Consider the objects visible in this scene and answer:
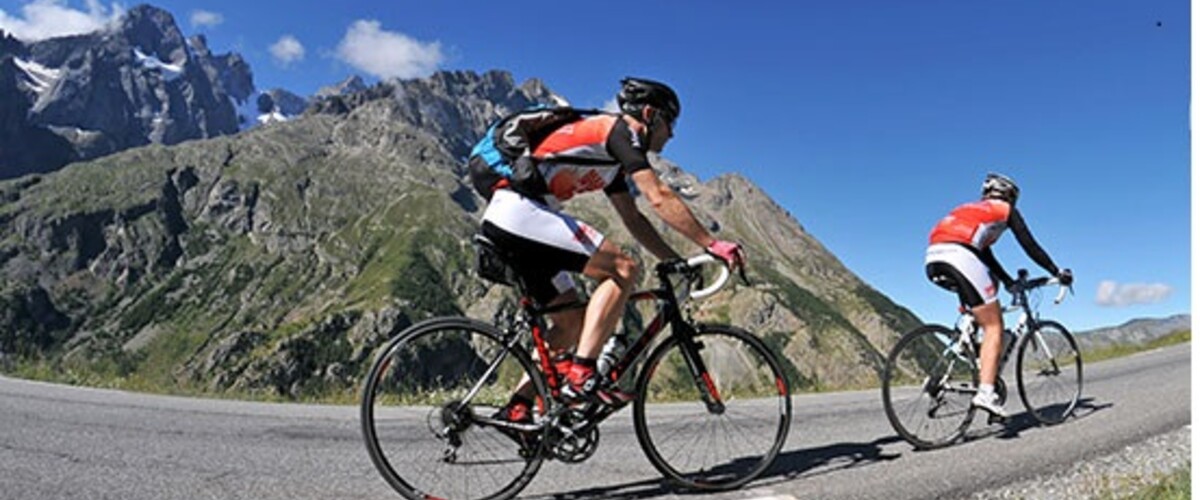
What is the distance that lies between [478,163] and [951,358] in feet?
18.5

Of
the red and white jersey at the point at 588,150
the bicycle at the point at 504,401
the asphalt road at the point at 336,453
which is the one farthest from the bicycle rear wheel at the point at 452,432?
the red and white jersey at the point at 588,150

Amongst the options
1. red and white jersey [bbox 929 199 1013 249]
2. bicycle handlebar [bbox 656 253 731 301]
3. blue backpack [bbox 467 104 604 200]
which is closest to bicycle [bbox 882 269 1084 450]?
red and white jersey [bbox 929 199 1013 249]

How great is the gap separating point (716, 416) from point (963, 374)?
3511 millimetres

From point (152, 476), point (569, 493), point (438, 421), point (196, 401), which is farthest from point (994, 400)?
point (196, 401)

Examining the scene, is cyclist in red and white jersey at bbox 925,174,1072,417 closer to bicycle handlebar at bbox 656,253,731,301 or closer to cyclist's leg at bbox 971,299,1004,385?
cyclist's leg at bbox 971,299,1004,385

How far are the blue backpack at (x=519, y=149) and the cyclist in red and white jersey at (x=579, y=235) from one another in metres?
0.03

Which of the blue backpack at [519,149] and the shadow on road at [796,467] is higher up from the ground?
the blue backpack at [519,149]

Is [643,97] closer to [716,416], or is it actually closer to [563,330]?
[563,330]

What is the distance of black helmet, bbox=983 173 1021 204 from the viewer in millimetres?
9027

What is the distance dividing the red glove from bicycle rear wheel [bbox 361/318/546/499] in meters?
1.47

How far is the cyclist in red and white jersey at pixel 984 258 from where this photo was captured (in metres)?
8.68

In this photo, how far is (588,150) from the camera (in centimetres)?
574

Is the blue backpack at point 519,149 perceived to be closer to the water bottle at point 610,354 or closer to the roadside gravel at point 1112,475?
the water bottle at point 610,354

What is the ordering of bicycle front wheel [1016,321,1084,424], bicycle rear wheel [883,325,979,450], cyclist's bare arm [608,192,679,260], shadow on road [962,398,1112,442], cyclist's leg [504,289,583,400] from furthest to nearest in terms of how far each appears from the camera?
bicycle front wheel [1016,321,1084,424], shadow on road [962,398,1112,442], bicycle rear wheel [883,325,979,450], cyclist's bare arm [608,192,679,260], cyclist's leg [504,289,583,400]
